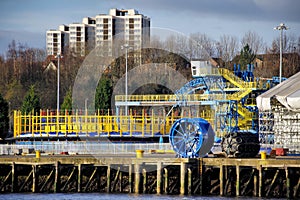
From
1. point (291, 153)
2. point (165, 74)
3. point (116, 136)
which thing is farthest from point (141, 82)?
point (291, 153)

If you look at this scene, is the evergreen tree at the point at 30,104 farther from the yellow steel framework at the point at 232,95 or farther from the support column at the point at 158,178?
the support column at the point at 158,178

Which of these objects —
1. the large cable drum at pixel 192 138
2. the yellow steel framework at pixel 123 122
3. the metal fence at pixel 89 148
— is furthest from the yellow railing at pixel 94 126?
the large cable drum at pixel 192 138

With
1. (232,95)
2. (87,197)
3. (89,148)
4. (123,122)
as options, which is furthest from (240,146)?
(232,95)

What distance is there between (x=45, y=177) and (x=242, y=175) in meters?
12.4

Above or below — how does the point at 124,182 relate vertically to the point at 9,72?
below

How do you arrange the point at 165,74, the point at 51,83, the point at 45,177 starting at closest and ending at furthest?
the point at 45,177, the point at 165,74, the point at 51,83

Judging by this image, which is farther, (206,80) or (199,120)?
(206,80)

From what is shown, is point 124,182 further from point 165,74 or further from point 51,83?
point 51,83

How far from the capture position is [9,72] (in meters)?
137

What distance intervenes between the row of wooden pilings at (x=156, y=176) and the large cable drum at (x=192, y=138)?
7.91 feet

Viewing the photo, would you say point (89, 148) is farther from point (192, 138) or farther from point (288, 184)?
point (288, 184)

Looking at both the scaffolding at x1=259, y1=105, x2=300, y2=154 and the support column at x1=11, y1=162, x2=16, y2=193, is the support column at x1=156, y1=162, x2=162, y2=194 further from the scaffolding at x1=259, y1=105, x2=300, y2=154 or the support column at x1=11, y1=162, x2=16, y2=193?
the scaffolding at x1=259, y1=105, x2=300, y2=154

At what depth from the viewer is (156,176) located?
53.6 m

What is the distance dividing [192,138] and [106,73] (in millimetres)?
56725
